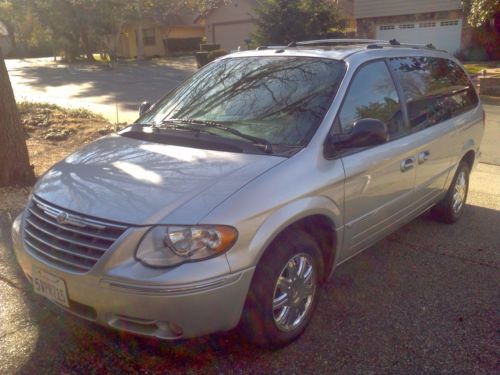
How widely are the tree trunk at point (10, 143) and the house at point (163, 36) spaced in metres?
37.0

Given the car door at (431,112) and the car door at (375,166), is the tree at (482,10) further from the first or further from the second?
the car door at (375,166)

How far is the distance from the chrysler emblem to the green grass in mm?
19174

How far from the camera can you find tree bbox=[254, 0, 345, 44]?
16656 mm

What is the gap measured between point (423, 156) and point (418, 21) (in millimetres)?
23091

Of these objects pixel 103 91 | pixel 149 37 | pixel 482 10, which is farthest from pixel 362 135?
pixel 149 37

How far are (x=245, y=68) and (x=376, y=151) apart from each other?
1269 millimetres

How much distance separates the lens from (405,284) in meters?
4.07

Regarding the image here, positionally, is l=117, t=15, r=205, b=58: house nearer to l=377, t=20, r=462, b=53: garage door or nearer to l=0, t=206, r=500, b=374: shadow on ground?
l=377, t=20, r=462, b=53: garage door

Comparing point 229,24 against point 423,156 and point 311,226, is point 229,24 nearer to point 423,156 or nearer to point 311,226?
point 423,156

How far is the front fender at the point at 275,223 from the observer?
271 cm

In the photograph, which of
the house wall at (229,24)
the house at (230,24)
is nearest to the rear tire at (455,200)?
the house at (230,24)

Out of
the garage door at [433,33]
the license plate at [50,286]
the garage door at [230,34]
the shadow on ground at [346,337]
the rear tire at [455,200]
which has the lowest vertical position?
the shadow on ground at [346,337]

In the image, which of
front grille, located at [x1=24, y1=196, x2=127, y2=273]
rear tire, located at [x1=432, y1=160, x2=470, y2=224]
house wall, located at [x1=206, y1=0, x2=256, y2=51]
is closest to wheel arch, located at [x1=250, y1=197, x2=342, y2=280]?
front grille, located at [x1=24, y1=196, x2=127, y2=273]

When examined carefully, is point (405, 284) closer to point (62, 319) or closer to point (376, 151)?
point (376, 151)
